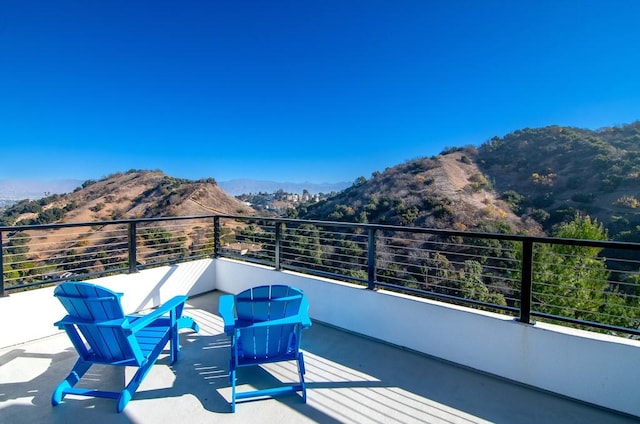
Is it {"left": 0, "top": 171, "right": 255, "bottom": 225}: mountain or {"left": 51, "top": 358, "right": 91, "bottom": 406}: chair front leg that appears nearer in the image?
{"left": 51, "top": 358, "right": 91, "bottom": 406}: chair front leg

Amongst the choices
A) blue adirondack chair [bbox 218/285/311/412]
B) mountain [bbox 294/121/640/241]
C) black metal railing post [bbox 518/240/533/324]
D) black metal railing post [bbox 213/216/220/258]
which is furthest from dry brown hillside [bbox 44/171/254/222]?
black metal railing post [bbox 518/240/533/324]

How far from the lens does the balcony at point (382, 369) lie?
2.04 m

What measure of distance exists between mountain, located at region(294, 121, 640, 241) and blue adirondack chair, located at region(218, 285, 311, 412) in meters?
17.3

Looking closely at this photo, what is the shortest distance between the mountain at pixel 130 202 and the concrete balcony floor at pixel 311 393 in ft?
45.0

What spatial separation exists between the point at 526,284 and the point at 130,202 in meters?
25.0

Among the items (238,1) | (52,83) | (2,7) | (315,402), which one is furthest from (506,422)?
(52,83)

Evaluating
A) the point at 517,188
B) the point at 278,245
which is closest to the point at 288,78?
the point at 278,245

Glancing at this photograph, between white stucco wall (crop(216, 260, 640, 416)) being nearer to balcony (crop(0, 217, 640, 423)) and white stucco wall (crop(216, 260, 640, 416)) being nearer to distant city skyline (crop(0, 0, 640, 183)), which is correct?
balcony (crop(0, 217, 640, 423))

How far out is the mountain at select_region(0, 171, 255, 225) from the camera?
17.5m

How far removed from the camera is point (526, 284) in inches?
95.2

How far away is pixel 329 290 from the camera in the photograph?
3.51 m

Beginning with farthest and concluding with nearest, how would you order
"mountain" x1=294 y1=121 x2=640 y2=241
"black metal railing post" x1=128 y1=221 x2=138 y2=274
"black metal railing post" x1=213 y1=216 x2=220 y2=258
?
"mountain" x1=294 y1=121 x2=640 y2=241 → "black metal railing post" x1=213 y1=216 x2=220 y2=258 → "black metal railing post" x1=128 y1=221 x2=138 y2=274

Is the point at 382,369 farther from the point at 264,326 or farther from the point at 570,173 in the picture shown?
the point at 570,173

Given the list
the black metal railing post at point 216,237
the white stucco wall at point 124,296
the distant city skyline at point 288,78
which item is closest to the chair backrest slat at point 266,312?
the white stucco wall at point 124,296
